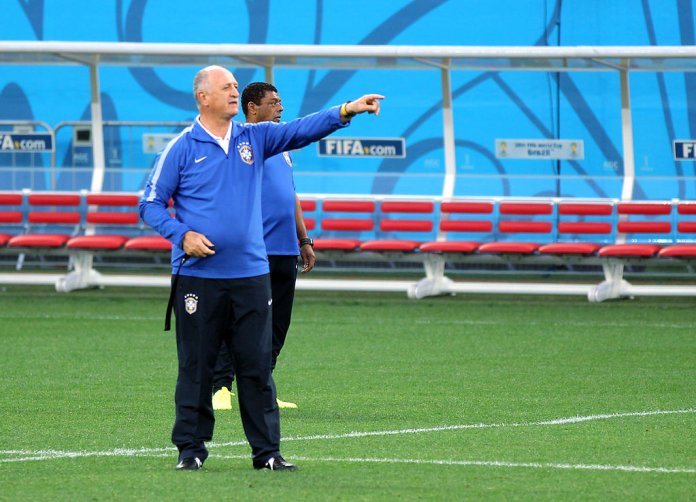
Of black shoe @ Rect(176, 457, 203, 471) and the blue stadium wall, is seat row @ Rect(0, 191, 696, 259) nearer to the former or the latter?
the blue stadium wall

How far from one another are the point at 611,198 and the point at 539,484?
11777 mm

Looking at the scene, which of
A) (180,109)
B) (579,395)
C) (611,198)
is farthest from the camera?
(180,109)

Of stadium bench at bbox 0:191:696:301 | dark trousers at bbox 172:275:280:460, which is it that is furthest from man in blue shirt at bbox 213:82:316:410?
stadium bench at bbox 0:191:696:301

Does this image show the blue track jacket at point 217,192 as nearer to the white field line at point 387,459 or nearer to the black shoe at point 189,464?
the black shoe at point 189,464

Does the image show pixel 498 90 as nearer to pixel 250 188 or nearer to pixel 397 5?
pixel 397 5

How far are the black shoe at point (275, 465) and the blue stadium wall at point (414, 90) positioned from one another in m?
11.6

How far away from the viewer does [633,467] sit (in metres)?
6.82

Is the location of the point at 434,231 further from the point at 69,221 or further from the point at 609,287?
the point at 69,221

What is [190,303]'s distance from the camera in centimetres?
686

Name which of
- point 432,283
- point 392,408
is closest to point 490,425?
point 392,408

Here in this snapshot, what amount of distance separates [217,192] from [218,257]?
29 cm

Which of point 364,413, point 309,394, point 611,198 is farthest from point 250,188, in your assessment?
point 611,198

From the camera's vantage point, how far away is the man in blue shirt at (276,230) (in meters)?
8.82

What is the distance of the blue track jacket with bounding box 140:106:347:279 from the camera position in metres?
6.78
